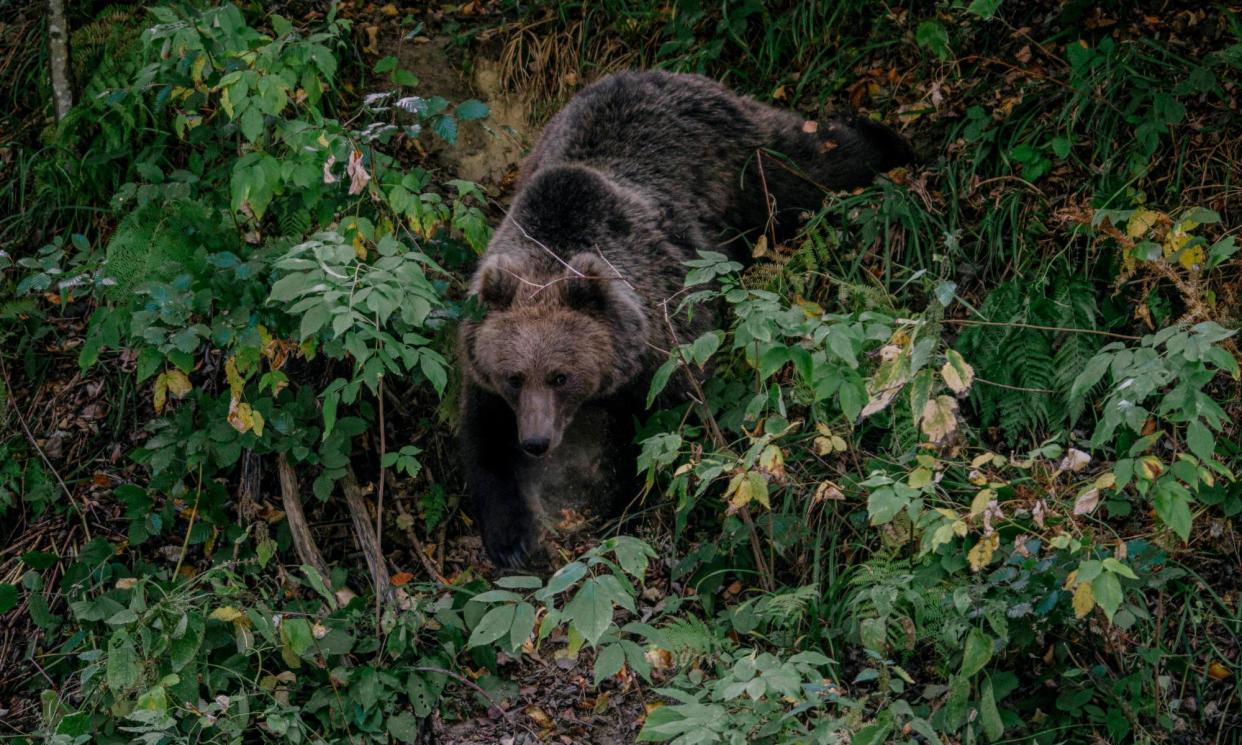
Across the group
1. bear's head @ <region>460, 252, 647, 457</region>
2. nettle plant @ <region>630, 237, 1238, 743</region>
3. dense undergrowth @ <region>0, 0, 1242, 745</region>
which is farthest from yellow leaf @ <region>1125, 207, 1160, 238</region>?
bear's head @ <region>460, 252, 647, 457</region>

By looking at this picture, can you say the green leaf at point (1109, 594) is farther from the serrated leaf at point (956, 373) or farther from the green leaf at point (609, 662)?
the green leaf at point (609, 662)

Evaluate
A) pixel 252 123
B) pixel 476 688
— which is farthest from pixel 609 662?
pixel 252 123

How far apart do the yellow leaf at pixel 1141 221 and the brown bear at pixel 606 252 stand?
185 centimetres

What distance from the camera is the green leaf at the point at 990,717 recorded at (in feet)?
13.5

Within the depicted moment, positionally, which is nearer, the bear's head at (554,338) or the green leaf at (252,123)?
the green leaf at (252,123)

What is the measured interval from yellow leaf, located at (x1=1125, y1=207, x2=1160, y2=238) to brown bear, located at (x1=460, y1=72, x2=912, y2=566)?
1.85 meters

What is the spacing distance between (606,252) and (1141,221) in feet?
8.61

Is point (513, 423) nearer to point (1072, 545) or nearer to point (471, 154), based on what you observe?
point (471, 154)

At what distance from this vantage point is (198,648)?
15.7ft

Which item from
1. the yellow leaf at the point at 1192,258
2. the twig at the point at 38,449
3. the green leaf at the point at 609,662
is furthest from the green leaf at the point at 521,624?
the twig at the point at 38,449

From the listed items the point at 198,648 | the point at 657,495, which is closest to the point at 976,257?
the point at 657,495

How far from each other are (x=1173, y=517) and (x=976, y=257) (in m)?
2.61

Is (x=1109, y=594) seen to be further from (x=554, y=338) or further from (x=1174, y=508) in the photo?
(x=554, y=338)

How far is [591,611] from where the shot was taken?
351cm
